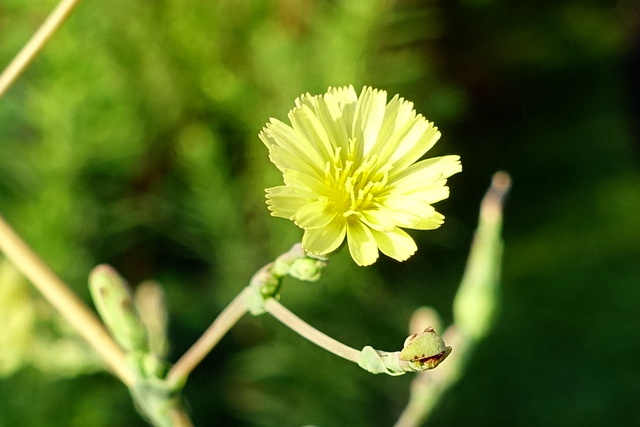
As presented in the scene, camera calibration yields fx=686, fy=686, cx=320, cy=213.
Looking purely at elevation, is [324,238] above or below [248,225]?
below

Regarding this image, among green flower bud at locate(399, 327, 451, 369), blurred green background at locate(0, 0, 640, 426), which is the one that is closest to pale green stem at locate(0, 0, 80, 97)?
green flower bud at locate(399, 327, 451, 369)

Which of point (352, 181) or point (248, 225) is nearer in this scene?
point (352, 181)

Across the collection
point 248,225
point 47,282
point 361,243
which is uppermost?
point 248,225

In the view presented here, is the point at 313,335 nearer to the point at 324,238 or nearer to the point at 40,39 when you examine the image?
the point at 324,238

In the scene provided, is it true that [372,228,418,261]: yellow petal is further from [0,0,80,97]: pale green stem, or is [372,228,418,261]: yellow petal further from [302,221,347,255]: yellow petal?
[0,0,80,97]: pale green stem

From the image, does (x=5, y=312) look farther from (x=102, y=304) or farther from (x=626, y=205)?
(x=626, y=205)

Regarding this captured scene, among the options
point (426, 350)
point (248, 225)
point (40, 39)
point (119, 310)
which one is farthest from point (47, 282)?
point (248, 225)
